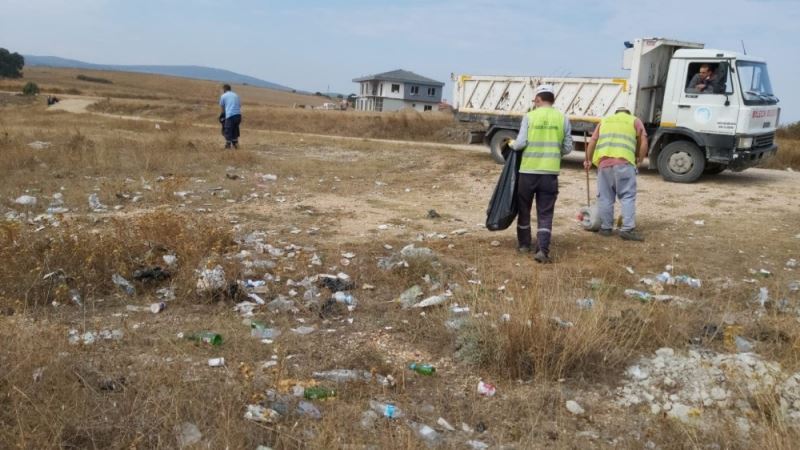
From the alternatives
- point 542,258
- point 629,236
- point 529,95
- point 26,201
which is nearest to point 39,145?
point 26,201

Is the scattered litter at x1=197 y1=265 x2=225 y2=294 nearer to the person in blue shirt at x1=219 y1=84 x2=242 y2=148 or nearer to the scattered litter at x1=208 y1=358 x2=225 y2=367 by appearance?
the scattered litter at x1=208 y1=358 x2=225 y2=367

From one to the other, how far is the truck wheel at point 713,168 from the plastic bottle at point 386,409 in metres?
10.1

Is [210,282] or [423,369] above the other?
[210,282]

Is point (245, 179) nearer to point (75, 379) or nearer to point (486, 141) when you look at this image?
point (486, 141)

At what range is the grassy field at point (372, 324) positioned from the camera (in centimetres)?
288

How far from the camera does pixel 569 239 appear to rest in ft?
22.3

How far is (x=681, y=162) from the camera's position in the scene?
11.0 metres

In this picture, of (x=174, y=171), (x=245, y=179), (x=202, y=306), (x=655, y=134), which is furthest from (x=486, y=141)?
(x=202, y=306)

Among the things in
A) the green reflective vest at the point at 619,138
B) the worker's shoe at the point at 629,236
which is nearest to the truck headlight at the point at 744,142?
the green reflective vest at the point at 619,138

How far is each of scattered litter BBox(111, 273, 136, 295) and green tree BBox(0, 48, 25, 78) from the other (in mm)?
85959

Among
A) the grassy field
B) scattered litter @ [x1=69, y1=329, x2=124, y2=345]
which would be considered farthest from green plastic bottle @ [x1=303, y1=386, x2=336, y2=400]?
scattered litter @ [x1=69, y1=329, x2=124, y2=345]

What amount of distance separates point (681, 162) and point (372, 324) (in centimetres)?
858

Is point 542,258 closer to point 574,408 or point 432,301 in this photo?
point 432,301

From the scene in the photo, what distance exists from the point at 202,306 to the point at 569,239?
4.02 m
